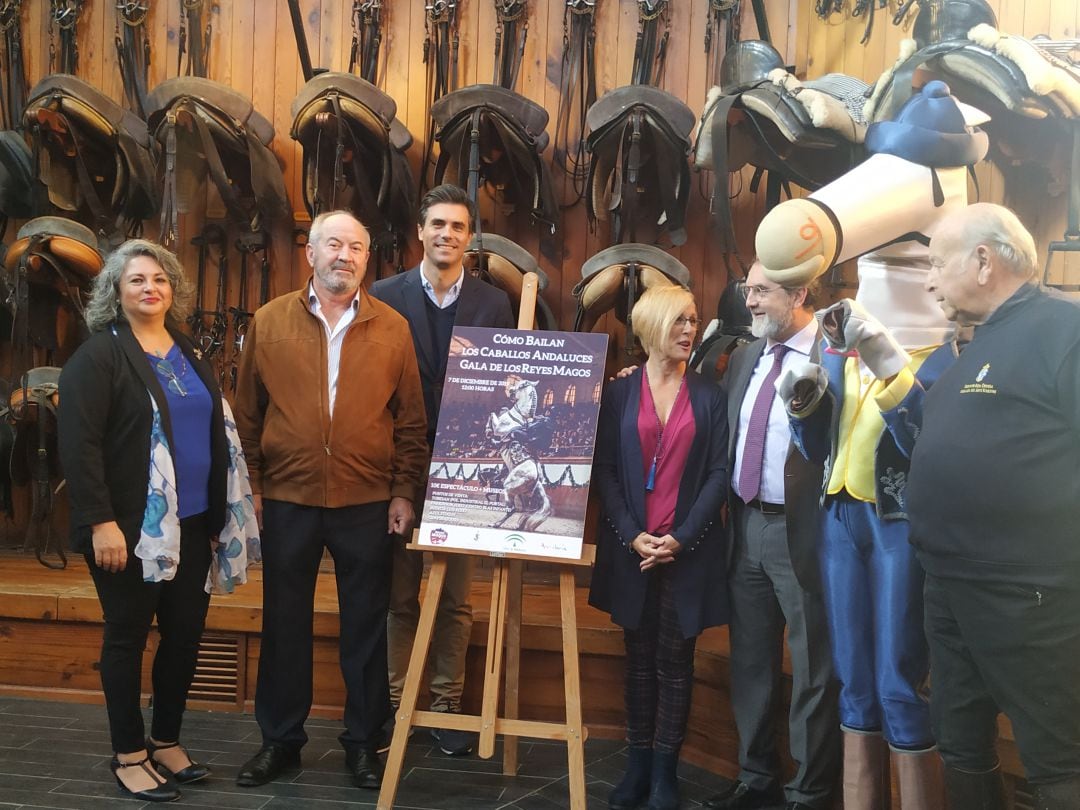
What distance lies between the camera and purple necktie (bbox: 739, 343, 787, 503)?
8.31 feet

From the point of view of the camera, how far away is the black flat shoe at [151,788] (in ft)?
8.62

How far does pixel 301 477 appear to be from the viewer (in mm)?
2699

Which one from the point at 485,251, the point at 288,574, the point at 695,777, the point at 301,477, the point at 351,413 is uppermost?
the point at 485,251

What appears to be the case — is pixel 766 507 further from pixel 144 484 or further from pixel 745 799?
pixel 144 484

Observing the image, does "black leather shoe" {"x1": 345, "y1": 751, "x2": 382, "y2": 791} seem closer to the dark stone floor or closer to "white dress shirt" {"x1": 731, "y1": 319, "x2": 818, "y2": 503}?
the dark stone floor

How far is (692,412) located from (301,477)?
102 cm

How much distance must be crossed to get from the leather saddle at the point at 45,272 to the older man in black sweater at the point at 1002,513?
3.14 meters

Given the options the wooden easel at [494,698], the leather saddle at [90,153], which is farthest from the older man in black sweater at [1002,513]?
the leather saddle at [90,153]

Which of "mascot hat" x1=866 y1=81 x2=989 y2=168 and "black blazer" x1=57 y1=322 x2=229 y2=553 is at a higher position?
"mascot hat" x1=866 y1=81 x2=989 y2=168

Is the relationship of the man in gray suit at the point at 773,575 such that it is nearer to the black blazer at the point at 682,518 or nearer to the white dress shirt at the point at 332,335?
the black blazer at the point at 682,518

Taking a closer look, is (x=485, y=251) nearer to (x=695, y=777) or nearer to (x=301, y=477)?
(x=301, y=477)

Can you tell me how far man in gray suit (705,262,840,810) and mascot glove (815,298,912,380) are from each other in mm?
391

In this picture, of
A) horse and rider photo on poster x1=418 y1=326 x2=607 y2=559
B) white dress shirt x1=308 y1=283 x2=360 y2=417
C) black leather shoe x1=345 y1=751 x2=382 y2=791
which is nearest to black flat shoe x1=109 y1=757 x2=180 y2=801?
black leather shoe x1=345 y1=751 x2=382 y2=791

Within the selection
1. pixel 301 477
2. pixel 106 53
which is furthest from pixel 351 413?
pixel 106 53
